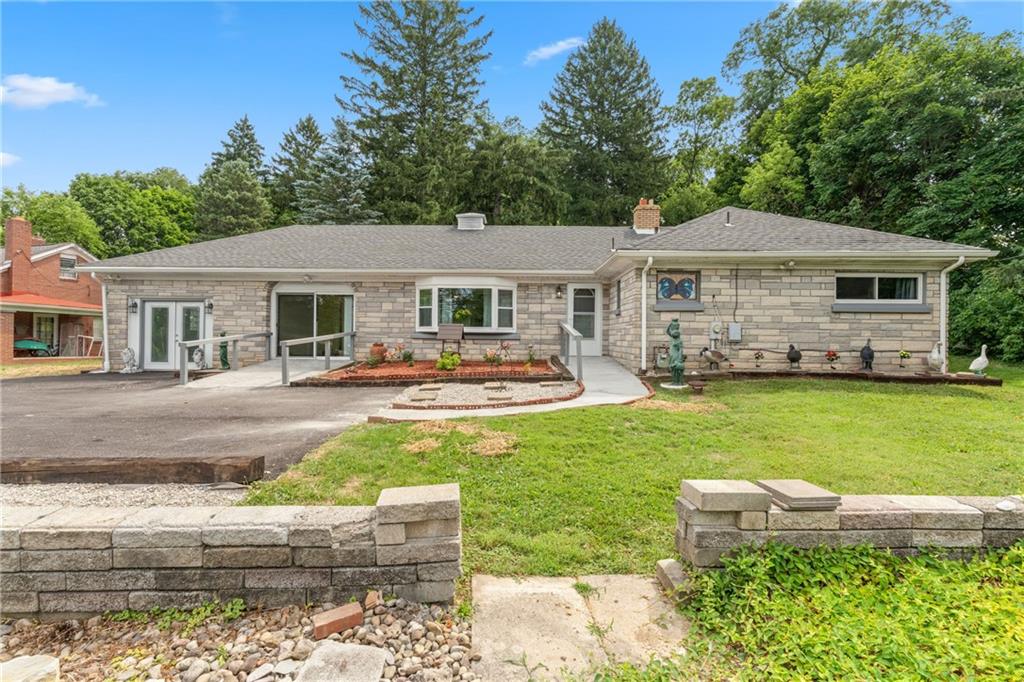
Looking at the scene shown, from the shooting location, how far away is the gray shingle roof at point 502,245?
32.2 feet

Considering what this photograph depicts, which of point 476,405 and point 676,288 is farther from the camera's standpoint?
point 676,288

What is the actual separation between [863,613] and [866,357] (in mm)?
9167

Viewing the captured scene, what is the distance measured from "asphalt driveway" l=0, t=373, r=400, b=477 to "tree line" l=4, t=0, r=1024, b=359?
17918 millimetres

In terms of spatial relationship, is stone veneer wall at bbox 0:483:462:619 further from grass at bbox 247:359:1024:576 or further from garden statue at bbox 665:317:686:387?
garden statue at bbox 665:317:686:387

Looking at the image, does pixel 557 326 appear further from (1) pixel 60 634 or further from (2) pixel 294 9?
(1) pixel 60 634

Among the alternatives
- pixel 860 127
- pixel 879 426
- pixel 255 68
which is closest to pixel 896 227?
pixel 860 127

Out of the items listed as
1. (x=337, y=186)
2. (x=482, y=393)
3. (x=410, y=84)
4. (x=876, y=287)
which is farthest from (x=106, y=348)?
(x=410, y=84)

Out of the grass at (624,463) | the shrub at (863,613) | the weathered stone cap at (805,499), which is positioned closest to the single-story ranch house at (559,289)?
the grass at (624,463)

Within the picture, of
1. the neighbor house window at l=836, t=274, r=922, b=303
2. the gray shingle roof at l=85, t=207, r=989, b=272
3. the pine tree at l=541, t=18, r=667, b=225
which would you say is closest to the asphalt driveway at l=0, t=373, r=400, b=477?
the gray shingle roof at l=85, t=207, r=989, b=272

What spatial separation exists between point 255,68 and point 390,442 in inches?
608

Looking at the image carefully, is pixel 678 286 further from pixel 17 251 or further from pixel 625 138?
pixel 17 251

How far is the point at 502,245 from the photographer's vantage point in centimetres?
1522

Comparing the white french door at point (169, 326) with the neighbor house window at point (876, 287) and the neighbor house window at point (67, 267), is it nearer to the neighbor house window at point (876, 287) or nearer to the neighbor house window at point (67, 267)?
the neighbor house window at point (876, 287)

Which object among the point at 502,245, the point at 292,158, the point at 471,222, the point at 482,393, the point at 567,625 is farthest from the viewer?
the point at 292,158
